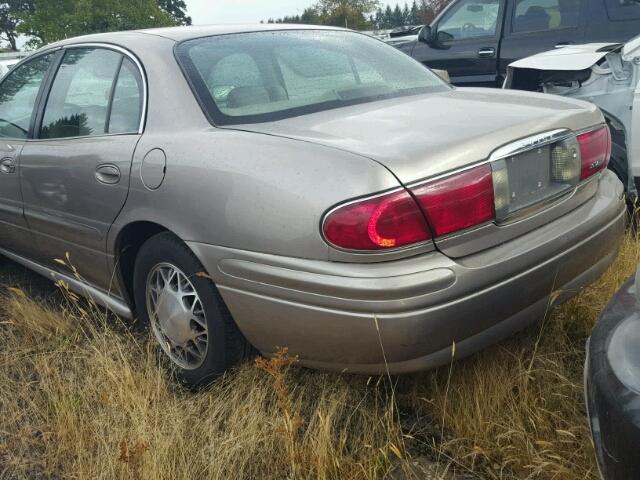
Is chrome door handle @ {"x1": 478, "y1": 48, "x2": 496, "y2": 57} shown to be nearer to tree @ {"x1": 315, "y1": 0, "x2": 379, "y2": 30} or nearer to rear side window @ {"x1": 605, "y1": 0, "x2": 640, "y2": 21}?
rear side window @ {"x1": 605, "y1": 0, "x2": 640, "y2": 21}

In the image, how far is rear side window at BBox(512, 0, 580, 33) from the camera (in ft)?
19.9

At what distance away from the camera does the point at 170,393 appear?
2.55 m

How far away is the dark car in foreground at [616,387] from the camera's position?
4.42 feet

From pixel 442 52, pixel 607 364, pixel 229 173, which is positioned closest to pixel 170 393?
pixel 229 173

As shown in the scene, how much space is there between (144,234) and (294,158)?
3.06ft

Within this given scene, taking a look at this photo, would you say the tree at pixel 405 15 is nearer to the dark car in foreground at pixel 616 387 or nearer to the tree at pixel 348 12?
the tree at pixel 348 12

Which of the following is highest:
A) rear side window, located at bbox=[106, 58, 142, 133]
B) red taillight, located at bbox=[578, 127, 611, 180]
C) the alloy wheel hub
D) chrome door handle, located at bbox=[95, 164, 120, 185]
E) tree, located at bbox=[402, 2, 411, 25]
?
rear side window, located at bbox=[106, 58, 142, 133]

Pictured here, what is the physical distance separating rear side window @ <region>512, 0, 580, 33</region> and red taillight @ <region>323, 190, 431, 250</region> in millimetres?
4999

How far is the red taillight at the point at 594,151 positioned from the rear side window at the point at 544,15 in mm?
3991

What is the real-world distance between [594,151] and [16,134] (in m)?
2.85

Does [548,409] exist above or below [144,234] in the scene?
below

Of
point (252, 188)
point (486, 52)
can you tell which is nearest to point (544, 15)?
point (486, 52)

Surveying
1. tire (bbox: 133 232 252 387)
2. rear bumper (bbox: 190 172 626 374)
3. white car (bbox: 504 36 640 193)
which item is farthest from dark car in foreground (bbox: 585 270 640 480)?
white car (bbox: 504 36 640 193)

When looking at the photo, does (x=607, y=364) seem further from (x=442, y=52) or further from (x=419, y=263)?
(x=442, y=52)
